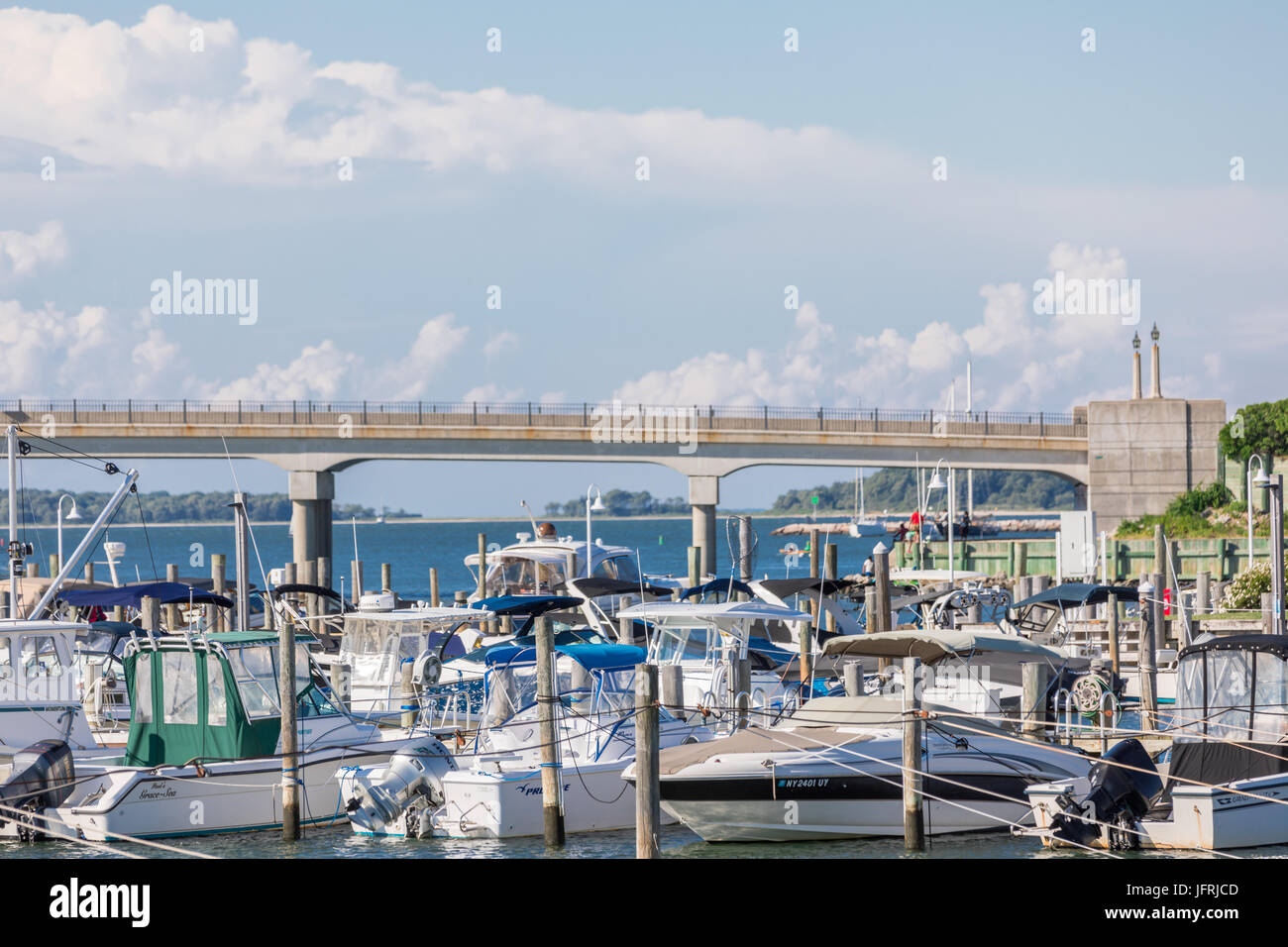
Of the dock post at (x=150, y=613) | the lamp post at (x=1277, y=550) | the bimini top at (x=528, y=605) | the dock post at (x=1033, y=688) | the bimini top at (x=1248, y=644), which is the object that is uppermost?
the lamp post at (x=1277, y=550)

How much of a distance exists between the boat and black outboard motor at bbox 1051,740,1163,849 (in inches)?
55.7

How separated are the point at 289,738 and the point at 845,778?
22.7 feet

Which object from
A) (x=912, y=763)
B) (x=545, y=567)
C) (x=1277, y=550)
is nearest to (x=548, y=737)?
(x=912, y=763)

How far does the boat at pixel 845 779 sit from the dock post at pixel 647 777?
11.3 ft

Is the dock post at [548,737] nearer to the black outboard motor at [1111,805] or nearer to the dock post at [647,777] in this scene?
the dock post at [647,777]

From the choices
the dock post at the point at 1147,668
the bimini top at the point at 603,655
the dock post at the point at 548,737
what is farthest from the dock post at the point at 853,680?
the dock post at the point at 548,737

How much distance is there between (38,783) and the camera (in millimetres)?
17562

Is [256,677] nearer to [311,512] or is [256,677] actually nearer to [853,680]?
[853,680]

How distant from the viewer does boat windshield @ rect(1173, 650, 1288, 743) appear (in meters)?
16.5

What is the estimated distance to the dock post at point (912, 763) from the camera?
15445mm

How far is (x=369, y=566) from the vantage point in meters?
131

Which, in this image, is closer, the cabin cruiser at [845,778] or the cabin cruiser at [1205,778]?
the cabin cruiser at [1205,778]

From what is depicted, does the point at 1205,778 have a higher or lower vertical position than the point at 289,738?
lower
